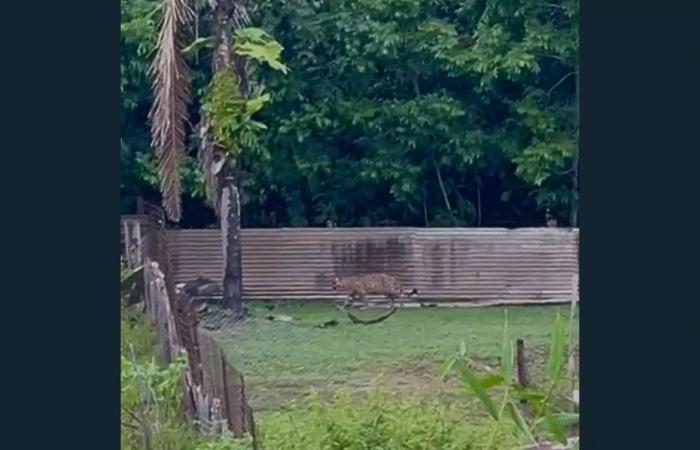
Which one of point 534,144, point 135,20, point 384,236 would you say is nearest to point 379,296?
point 384,236

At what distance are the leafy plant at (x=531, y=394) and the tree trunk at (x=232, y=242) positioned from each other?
2.81 feet

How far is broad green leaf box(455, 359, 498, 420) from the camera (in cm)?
446

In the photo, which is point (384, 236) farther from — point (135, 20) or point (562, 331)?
point (135, 20)

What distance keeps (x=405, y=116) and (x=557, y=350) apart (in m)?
1.08

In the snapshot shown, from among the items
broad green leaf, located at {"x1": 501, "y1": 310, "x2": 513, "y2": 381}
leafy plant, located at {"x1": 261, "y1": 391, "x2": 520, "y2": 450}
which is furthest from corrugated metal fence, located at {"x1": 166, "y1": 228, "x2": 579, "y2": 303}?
leafy plant, located at {"x1": 261, "y1": 391, "x2": 520, "y2": 450}

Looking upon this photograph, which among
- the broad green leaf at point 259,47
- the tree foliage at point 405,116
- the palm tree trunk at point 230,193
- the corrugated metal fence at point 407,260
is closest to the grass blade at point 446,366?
the corrugated metal fence at point 407,260

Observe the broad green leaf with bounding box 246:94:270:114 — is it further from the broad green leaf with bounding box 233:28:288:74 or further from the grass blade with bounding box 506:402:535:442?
the grass blade with bounding box 506:402:535:442

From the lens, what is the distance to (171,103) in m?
4.43

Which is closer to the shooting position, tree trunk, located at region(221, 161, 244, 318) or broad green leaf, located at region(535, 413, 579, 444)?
tree trunk, located at region(221, 161, 244, 318)

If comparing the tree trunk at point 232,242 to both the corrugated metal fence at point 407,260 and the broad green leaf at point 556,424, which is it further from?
the broad green leaf at point 556,424


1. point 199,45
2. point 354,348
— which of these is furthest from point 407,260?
point 199,45

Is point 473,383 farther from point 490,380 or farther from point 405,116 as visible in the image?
point 405,116

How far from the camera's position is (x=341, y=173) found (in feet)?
14.8

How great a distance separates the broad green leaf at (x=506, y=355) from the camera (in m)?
4.51
